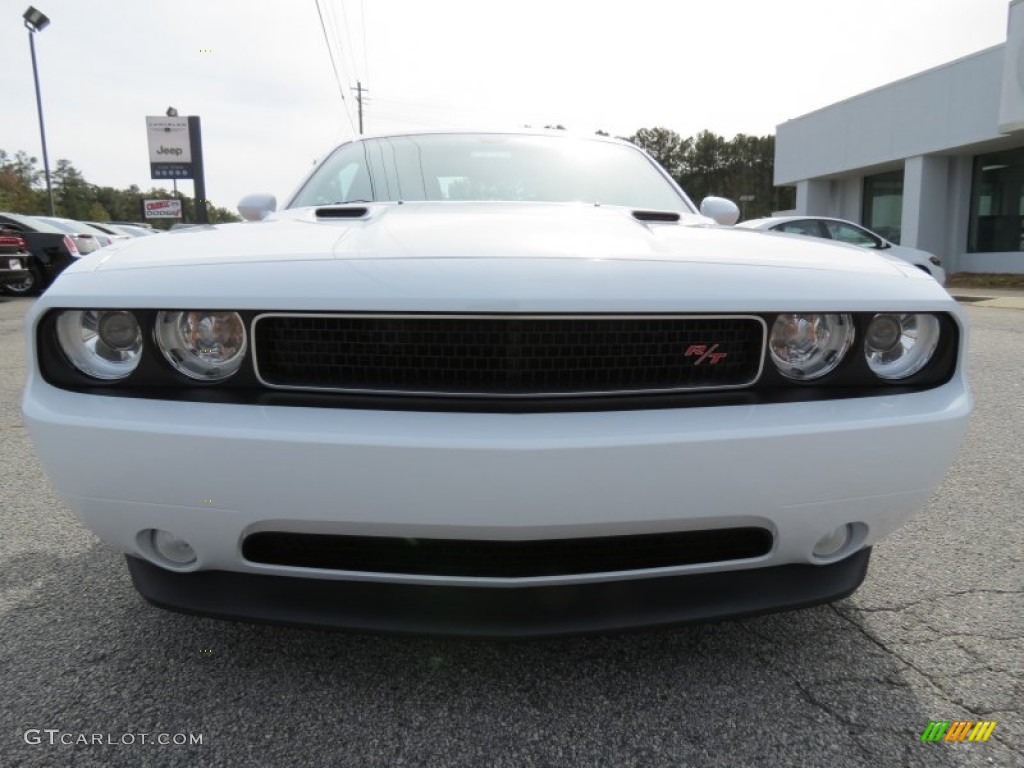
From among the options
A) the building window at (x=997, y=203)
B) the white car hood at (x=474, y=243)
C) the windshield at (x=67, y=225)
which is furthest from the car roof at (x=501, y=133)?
the building window at (x=997, y=203)

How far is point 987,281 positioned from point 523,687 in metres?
19.4

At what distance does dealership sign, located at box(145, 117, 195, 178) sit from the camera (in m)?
29.8

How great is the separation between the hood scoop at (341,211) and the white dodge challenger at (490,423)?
0.59 meters

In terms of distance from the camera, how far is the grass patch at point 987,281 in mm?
16031

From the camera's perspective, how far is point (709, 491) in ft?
4.33

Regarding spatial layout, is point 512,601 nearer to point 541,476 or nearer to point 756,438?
point 541,476

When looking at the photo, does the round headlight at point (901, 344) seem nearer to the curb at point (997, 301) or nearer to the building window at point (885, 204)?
the curb at point (997, 301)

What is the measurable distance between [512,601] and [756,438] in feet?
1.87

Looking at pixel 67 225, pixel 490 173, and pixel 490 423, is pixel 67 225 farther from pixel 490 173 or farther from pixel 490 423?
pixel 490 423

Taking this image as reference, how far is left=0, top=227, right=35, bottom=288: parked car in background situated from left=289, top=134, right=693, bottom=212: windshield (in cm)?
1195

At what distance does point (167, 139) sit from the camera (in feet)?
102

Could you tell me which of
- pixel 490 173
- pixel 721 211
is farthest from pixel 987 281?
pixel 490 173

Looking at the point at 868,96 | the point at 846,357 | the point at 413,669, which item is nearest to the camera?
the point at 846,357

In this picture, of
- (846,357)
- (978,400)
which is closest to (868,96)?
(978,400)
